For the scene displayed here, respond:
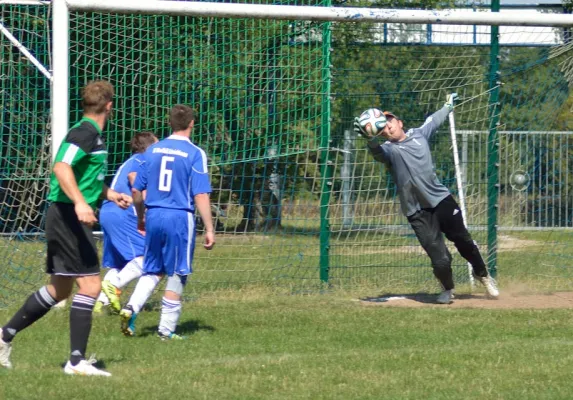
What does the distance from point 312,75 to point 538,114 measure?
2969 millimetres

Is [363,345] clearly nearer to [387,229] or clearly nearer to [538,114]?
[387,229]

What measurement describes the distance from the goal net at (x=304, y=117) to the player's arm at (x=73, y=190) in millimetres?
4223

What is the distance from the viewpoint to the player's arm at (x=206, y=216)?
820cm

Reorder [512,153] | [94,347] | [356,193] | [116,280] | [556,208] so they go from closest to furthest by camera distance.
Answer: [94,347]
[116,280]
[356,193]
[512,153]
[556,208]

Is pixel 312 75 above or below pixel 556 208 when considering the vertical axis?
above

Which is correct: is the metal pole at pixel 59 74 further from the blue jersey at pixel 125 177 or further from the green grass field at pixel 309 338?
the green grass field at pixel 309 338

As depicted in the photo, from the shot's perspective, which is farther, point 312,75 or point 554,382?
point 312,75

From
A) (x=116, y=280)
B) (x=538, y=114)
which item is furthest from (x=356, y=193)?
(x=116, y=280)

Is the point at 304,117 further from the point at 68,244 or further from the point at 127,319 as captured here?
the point at 68,244

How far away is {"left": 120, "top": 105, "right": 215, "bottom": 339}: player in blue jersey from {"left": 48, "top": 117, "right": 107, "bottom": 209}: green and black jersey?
1353 millimetres

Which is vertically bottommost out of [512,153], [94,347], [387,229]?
[94,347]

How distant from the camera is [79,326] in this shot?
22.8 ft

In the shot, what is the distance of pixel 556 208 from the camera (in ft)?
52.7

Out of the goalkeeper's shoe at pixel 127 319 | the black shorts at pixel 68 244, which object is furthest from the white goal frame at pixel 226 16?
the black shorts at pixel 68 244
